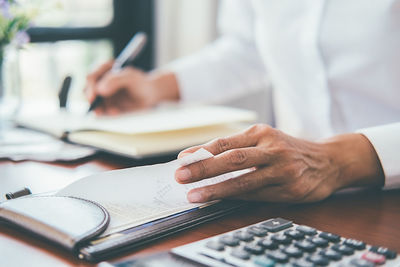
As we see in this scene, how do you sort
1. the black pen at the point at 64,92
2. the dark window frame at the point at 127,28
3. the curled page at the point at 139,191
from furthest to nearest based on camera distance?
1. the dark window frame at the point at 127,28
2. the black pen at the point at 64,92
3. the curled page at the point at 139,191

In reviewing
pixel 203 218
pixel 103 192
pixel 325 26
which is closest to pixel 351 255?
pixel 203 218

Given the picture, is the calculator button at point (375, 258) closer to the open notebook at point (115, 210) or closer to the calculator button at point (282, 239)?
the calculator button at point (282, 239)

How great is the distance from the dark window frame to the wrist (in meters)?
1.36

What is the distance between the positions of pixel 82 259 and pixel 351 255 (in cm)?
24

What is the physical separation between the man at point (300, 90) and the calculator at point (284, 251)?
0.39 ft

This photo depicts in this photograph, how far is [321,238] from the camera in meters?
0.51

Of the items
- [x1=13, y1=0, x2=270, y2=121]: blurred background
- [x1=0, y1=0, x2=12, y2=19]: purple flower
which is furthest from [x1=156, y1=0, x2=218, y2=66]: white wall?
[x1=0, y1=0, x2=12, y2=19]: purple flower

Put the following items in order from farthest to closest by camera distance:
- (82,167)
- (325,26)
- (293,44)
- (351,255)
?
(293,44)
(325,26)
(82,167)
(351,255)

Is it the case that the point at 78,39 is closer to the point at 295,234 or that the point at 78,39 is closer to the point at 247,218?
the point at 247,218

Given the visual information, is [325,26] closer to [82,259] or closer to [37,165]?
[37,165]

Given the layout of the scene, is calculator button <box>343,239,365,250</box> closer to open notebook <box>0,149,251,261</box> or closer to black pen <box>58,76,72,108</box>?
open notebook <box>0,149,251,261</box>

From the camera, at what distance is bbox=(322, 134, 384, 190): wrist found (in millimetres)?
725

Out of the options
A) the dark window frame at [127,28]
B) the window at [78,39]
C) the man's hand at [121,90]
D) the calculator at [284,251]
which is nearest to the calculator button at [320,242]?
the calculator at [284,251]

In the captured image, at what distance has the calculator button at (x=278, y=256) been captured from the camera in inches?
18.2
